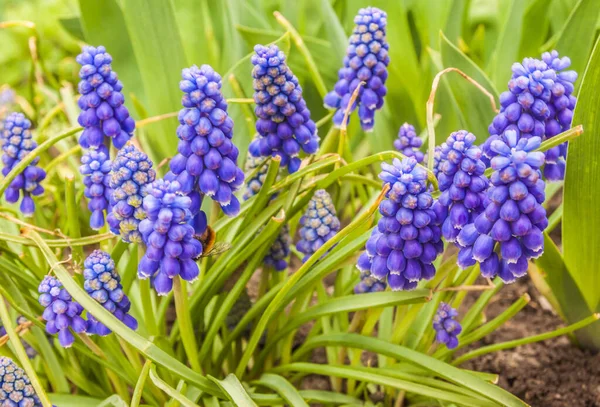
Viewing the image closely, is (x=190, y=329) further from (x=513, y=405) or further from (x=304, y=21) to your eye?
(x=304, y=21)

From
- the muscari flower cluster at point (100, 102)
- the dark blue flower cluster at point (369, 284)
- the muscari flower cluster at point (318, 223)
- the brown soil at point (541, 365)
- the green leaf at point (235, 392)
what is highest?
the muscari flower cluster at point (100, 102)

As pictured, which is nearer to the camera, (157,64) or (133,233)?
(133,233)

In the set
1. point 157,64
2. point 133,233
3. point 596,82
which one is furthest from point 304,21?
point 133,233

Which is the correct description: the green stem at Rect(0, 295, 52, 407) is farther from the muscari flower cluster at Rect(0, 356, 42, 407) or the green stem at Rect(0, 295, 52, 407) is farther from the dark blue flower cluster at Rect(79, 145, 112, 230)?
the dark blue flower cluster at Rect(79, 145, 112, 230)

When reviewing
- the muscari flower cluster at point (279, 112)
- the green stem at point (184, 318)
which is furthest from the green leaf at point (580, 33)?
the green stem at point (184, 318)

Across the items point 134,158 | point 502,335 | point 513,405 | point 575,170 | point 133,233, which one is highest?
point 134,158

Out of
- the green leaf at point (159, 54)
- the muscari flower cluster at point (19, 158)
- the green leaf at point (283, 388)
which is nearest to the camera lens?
the green leaf at point (283, 388)

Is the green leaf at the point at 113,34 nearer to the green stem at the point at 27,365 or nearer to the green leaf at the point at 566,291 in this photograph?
the green stem at the point at 27,365
